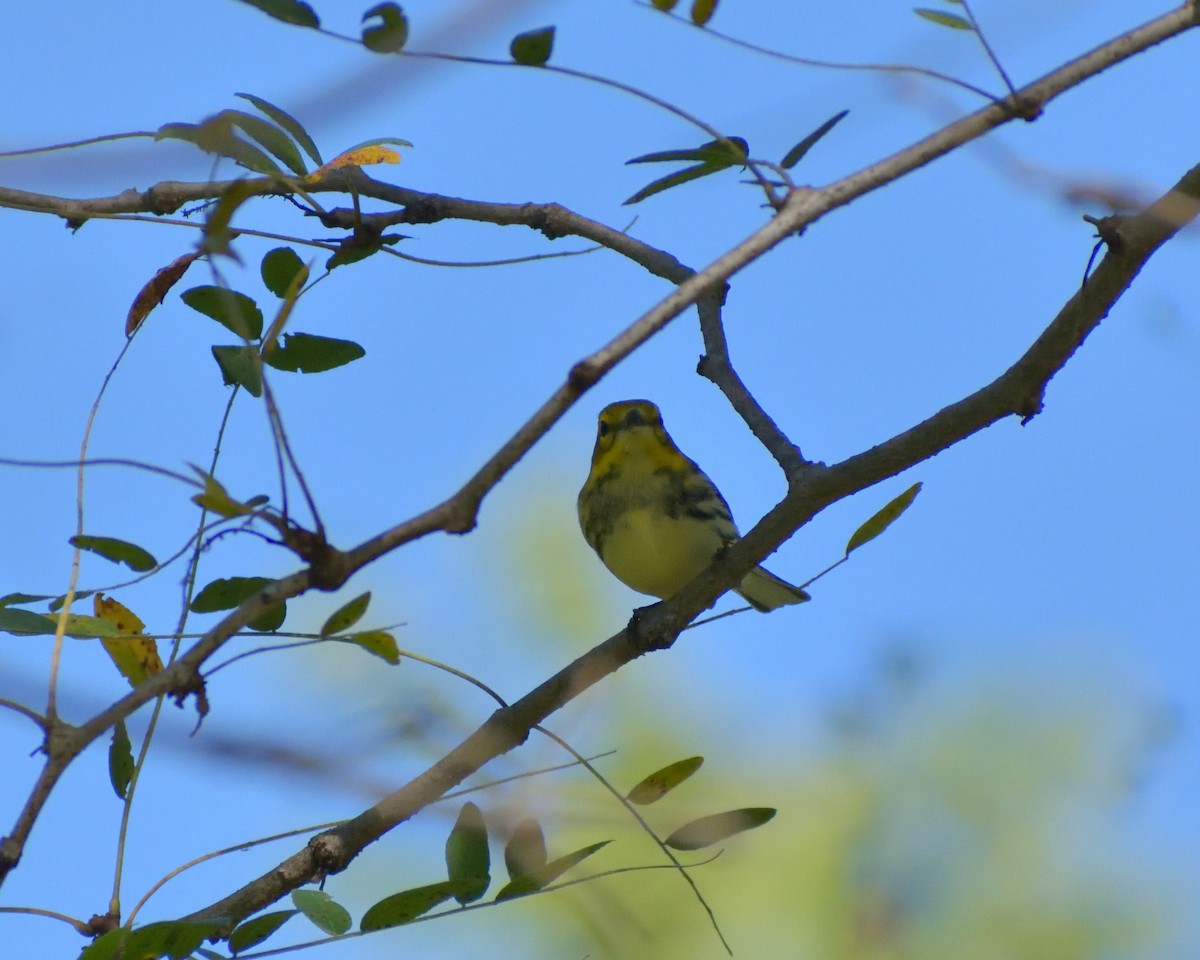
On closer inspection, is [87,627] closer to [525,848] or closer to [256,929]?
[256,929]

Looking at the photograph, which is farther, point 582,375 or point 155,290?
point 155,290

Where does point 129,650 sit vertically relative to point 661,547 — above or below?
below

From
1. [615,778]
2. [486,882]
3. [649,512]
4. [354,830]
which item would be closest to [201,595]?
[354,830]

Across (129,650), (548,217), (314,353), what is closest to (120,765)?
(129,650)

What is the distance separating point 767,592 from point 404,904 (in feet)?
7.18

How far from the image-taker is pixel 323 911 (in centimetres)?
207

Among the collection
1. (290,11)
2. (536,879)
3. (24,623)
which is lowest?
(536,879)

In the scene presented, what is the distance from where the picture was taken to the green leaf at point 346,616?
5.21 ft

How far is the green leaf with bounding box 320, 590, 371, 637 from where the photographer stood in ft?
5.21

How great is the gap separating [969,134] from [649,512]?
2602 mm

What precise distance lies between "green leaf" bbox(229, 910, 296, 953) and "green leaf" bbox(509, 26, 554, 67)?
1.19m

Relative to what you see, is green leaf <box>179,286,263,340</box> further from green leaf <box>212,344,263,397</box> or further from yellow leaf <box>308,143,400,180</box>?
yellow leaf <box>308,143,400,180</box>

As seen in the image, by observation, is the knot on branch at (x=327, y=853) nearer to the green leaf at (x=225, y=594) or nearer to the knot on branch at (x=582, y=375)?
the green leaf at (x=225, y=594)

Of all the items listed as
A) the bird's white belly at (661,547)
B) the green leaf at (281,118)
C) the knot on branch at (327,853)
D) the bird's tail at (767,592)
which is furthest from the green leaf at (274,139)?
the bird's tail at (767,592)
